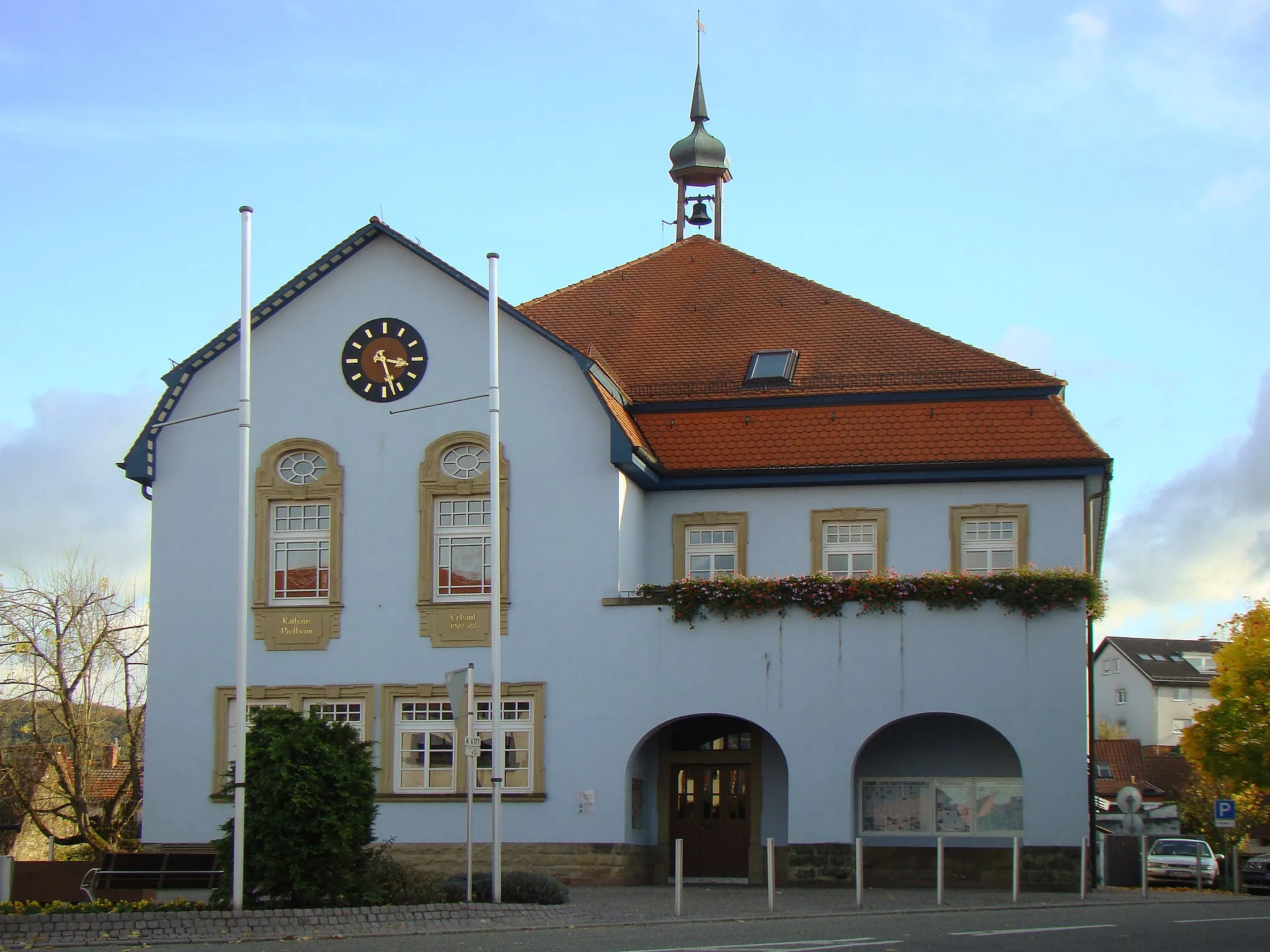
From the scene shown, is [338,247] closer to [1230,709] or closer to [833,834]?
[833,834]

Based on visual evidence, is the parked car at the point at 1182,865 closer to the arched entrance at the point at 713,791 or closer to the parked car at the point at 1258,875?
the parked car at the point at 1258,875

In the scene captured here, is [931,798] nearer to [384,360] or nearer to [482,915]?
[482,915]

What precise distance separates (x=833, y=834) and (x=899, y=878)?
6.37 ft

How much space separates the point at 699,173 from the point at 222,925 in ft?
75.8

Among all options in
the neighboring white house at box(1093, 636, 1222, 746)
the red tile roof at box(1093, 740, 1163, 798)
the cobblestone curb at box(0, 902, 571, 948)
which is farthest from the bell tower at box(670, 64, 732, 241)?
the neighboring white house at box(1093, 636, 1222, 746)

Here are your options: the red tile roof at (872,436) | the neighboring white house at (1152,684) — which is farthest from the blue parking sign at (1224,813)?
the neighboring white house at (1152,684)

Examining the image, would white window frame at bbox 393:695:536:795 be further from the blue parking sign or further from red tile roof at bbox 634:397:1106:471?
the blue parking sign

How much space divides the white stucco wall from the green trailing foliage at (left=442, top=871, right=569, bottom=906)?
4.60 m

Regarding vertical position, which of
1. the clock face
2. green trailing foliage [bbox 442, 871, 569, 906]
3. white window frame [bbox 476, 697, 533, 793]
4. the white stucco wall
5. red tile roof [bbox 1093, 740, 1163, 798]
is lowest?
red tile roof [bbox 1093, 740, 1163, 798]

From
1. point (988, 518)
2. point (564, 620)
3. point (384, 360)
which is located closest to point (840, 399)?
point (988, 518)

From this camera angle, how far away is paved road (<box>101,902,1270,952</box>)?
49.6 ft

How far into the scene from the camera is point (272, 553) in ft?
87.7

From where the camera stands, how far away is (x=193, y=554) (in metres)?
26.8

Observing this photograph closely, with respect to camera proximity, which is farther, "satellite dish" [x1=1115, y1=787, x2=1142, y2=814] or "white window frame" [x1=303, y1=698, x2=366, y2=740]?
"white window frame" [x1=303, y1=698, x2=366, y2=740]
